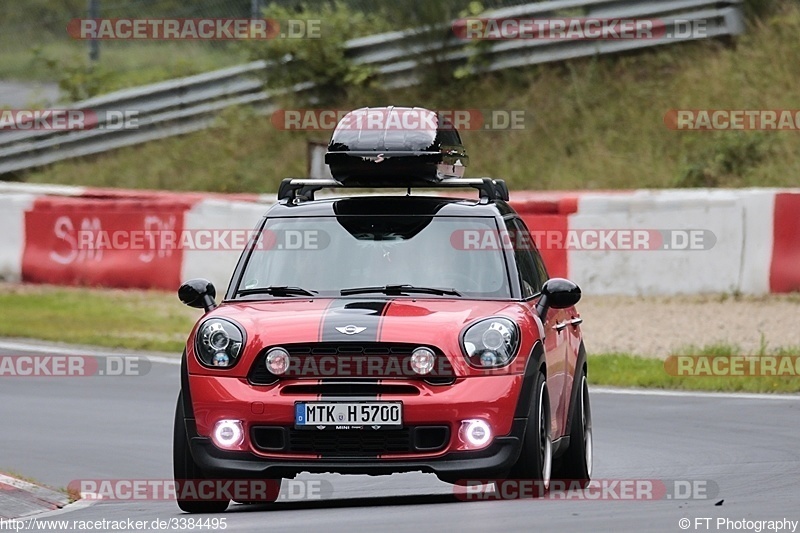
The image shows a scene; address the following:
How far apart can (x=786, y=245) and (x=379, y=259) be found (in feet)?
32.5

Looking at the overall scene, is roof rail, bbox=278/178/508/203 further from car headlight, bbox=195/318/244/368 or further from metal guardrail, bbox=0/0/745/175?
metal guardrail, bbox=0/0/745/175

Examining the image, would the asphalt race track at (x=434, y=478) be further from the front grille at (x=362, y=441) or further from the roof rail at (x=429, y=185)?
the roof rail at (x=429, y=185)

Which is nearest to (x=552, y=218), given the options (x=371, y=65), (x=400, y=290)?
(x=371, y=65)

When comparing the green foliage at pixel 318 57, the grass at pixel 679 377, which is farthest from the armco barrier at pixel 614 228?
the green foliage at pixel 318 57

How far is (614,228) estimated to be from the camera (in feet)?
63.2

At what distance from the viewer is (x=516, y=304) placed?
29.3 ft

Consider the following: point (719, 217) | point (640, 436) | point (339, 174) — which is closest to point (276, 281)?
point (339, 174)

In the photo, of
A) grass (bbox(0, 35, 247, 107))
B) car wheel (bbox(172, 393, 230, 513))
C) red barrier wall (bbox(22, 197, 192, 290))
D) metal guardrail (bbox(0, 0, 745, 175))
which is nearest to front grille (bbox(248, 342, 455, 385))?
car wheel (bbox(172, 393, 230, 513))

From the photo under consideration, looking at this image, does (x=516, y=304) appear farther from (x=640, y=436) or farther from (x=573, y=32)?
(x=573, y=32)

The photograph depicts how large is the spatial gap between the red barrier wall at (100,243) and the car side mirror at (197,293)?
12.4 m

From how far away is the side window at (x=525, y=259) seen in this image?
369 inches

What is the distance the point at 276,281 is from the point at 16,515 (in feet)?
5.72

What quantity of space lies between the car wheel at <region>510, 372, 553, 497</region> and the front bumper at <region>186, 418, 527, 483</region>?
61 mm

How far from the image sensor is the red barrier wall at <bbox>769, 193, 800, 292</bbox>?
18188 mm
